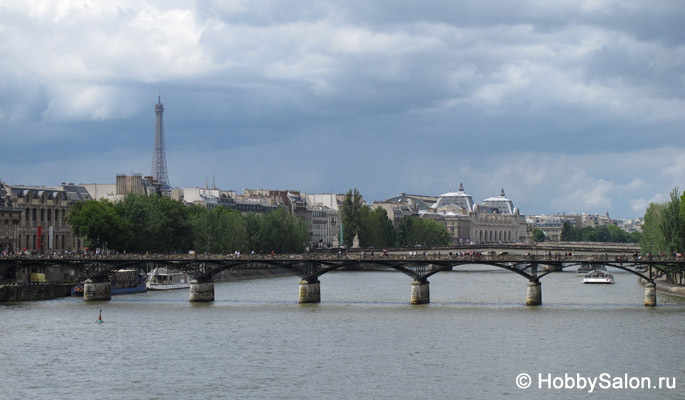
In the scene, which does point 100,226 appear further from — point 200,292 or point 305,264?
point 305,264

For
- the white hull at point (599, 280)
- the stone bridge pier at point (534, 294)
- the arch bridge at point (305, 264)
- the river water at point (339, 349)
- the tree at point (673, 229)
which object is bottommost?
the river water at point (339, 349)

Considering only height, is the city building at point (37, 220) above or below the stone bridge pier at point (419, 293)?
above

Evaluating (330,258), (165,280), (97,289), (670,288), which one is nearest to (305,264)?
(330,258)

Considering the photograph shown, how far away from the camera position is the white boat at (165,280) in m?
106

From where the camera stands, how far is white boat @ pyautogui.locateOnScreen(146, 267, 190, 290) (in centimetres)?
10625

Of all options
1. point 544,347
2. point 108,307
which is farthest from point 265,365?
point 108,307

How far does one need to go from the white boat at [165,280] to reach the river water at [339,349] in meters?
16.3

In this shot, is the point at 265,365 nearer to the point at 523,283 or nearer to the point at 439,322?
the point at 439,322

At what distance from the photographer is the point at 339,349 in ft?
193

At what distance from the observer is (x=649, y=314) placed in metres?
75.5

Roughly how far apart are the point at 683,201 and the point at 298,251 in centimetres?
6061

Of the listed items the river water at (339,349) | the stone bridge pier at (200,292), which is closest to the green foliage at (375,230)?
the river water at (339,349)

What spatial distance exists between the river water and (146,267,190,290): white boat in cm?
1633

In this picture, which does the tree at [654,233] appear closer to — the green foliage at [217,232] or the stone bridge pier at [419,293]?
the stone bridge pier at [419,293]
